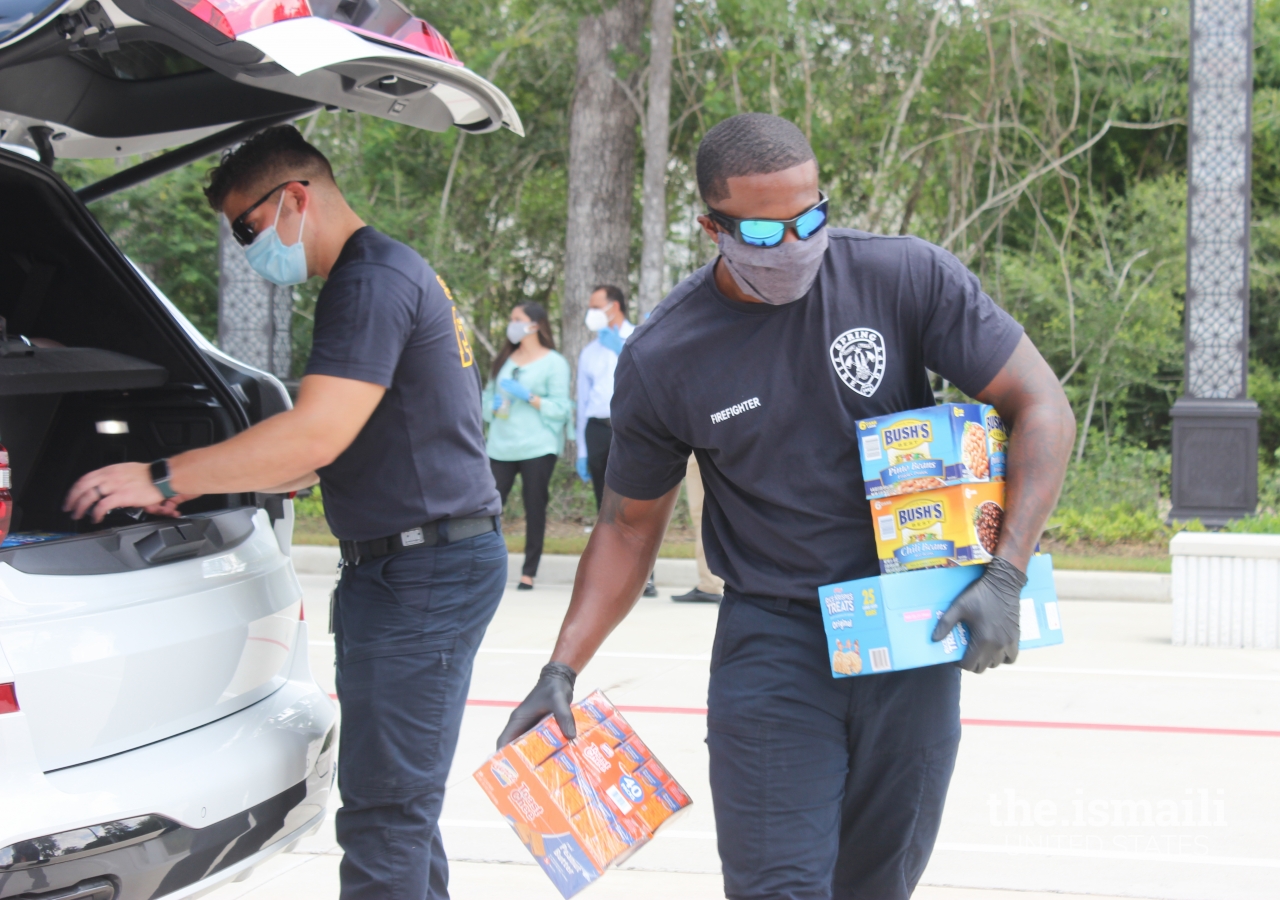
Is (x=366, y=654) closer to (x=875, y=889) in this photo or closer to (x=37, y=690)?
(x=37, y=690)

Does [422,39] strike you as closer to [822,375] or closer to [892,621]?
[822,375]

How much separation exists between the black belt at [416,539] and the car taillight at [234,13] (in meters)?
A: 1.11

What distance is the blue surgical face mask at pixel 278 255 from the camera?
307cm

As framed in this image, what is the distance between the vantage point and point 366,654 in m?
2.92

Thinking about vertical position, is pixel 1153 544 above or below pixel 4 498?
below

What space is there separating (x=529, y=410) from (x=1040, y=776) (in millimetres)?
4678

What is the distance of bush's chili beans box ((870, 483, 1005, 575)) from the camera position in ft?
7.84

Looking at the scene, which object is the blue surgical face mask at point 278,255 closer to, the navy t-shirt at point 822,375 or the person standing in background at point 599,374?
the navy t-shirt at point 822,375

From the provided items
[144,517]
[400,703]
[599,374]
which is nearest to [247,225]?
[144,517]

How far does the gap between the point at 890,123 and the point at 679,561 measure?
6.33 metres

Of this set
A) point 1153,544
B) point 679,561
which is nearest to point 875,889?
point 679,561

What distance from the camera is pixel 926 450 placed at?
2.38 m

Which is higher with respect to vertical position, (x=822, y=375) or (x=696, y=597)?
(x=822, y=375)

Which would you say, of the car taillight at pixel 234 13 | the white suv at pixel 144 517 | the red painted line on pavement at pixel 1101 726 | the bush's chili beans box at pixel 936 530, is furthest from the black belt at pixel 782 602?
the red painted line on pavement at pixel 1101 726
